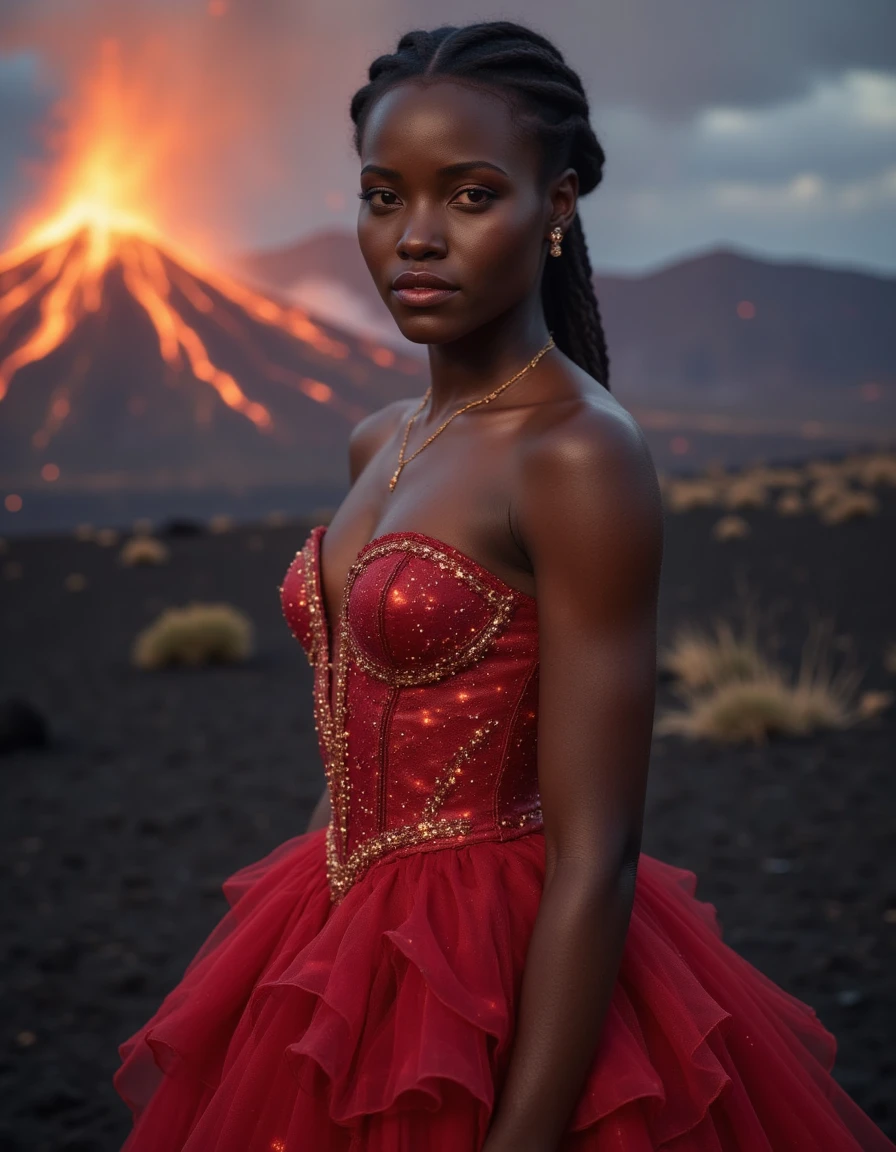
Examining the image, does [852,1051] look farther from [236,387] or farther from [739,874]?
[236,387]

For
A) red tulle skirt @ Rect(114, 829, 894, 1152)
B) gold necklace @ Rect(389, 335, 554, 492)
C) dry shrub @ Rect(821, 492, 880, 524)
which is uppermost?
gold necklace @ Rect(389, 335, 554, 492)

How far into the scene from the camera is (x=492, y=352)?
1546 millimetres

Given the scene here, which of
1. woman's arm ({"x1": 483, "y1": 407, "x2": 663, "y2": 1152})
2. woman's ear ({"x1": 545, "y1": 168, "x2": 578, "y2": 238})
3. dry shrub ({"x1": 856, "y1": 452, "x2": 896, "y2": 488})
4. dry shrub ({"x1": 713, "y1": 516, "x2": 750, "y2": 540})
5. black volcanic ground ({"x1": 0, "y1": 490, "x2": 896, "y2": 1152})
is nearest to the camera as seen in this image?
woman's arm ({"x1": 483, "y1": 407, "x2": 663, "y2": 1152})

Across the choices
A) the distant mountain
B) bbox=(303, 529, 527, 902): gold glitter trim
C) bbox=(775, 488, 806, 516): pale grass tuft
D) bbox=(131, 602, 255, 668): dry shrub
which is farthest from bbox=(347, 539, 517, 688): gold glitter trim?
the distant mountain

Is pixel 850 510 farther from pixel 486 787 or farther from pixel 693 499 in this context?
pixel 486 787

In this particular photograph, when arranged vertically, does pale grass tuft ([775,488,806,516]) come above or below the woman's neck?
below

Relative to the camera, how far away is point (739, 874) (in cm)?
505

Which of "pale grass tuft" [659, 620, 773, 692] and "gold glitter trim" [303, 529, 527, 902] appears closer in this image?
"gold glitter trim" [303, 529, 527, 902]

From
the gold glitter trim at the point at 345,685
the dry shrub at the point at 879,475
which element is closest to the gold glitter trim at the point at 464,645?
the gold glitter trim at the point at 345,685

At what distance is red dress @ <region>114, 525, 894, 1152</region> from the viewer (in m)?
1.26

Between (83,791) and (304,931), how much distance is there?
5.65 m

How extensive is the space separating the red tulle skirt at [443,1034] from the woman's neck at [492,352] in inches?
24.1

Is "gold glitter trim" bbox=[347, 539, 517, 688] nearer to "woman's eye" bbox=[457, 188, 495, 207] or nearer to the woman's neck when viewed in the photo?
the woman's neck

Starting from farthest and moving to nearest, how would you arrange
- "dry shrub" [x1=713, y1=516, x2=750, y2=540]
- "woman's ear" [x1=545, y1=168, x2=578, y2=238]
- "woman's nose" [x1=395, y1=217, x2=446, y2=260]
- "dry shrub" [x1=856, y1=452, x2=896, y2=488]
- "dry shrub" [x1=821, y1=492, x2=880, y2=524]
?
"dry shrub" [x1=856, y1=452, x2=896, y2=488], "dry shrub" [x1=821, y1=492, x2=880, y2=524], "dry shrub" [x1=713, y1=516, x2=750, y2=540], "woman's ear" [x1=545, y1=168, x2=578, y2=238], "woman's nose" [x1=395, y1=217, x2=446, y2=260]
